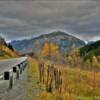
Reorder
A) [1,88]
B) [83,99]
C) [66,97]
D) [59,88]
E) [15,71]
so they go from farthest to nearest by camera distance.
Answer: [15,71]
[59,88]
[1,88]
[83,99]
[66,97]

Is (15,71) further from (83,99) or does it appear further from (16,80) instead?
(83,99)

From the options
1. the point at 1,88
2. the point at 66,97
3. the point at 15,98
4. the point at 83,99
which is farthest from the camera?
the point at 1,88

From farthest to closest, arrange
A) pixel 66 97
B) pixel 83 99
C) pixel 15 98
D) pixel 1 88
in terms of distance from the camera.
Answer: pixel 1 88
pixel 83 99
pixel 66 97
pixel 15 98

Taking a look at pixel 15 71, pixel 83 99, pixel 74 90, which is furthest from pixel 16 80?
pixel 83 99

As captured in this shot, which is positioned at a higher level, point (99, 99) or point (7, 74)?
point (7, 74)

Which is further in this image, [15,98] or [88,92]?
[88,92]

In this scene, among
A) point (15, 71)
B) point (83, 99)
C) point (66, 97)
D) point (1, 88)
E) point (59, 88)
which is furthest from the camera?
point (15, 71)

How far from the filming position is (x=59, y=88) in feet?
82.4

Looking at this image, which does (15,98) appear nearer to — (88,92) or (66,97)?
(66,97)

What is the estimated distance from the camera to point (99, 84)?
31875 millimetres

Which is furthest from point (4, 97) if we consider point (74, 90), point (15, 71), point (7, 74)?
point (15, 71)

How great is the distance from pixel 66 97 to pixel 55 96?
87 centimetres

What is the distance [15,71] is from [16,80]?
0.78m

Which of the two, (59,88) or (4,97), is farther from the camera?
(59,88)
